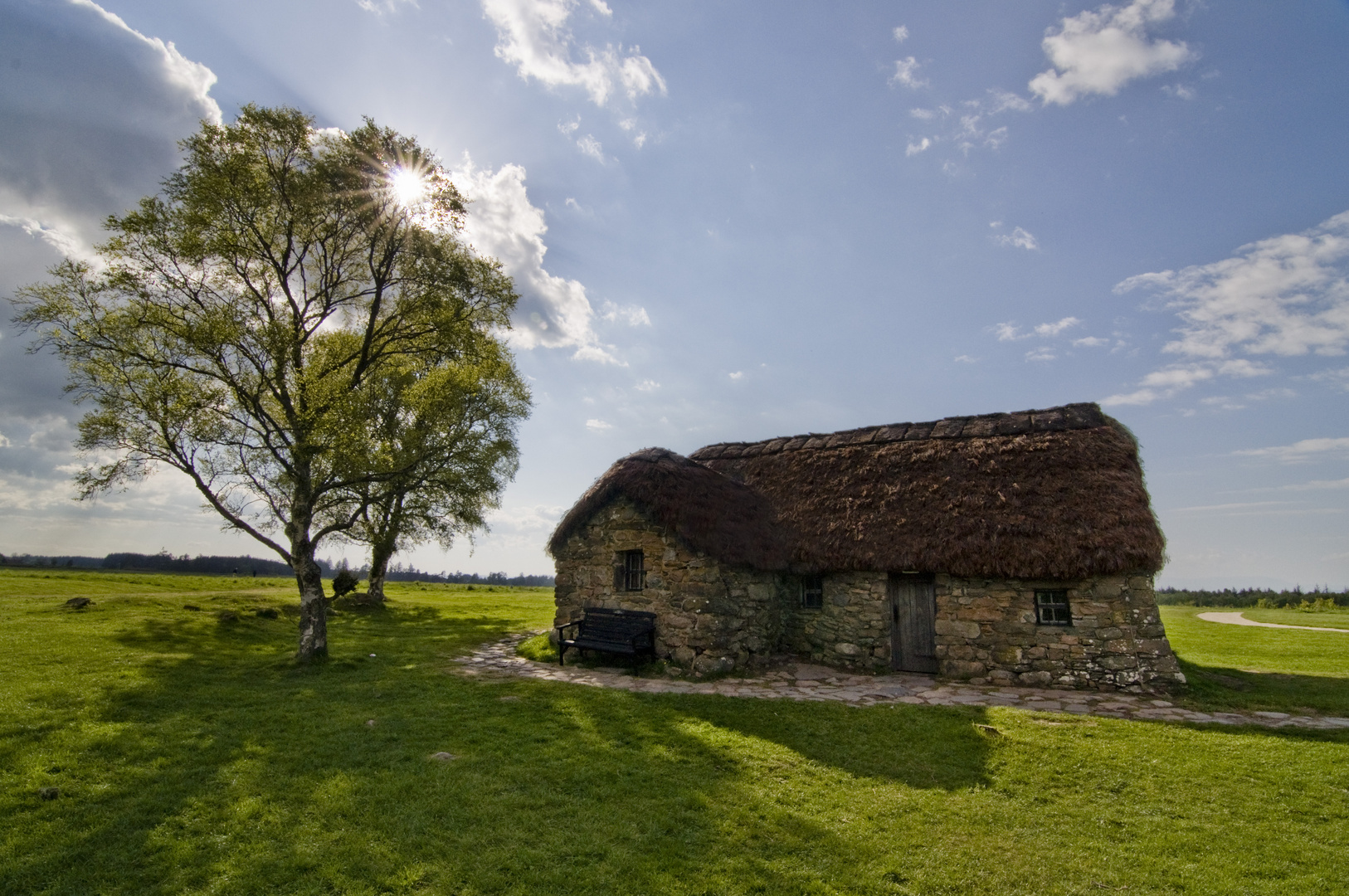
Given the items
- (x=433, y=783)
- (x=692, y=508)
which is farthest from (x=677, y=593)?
(x=433, y=783)

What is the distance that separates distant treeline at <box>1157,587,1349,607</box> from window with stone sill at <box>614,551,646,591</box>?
3928cm

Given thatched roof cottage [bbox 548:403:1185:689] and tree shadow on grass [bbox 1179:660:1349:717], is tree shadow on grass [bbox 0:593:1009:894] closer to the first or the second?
thatched roof cottage [bbox 548:403:1185:689]

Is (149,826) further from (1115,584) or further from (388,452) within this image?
(1115,584)

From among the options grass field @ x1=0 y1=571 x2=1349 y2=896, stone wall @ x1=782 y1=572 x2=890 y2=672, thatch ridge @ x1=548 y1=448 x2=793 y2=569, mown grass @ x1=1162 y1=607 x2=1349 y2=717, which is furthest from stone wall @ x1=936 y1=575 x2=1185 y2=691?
thatch ridge @ x1=548 y1=448 x2=793 y2=569

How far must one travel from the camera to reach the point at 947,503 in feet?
45.0

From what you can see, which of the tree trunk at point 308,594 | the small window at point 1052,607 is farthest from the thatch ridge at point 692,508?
the small window at point 1052,607

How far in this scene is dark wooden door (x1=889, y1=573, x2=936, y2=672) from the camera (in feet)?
43.4

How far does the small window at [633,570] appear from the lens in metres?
13.8

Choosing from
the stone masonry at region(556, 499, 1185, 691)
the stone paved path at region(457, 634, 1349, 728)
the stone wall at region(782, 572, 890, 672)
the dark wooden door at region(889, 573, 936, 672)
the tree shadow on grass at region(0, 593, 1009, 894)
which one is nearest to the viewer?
the tree shadow on grass at region(0, 593, 1009, 894)

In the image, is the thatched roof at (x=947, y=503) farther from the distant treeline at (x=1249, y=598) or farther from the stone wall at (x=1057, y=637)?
the distant treeline at (x=1249, y=598)

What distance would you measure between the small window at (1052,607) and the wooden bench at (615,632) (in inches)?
310

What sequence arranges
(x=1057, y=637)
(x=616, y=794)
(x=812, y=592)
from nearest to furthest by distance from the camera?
(x=616, y=794)
(x=1057, y=637)
(x=812, y=592)

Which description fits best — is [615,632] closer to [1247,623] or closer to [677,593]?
[677,593]

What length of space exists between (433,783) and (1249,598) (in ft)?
191
